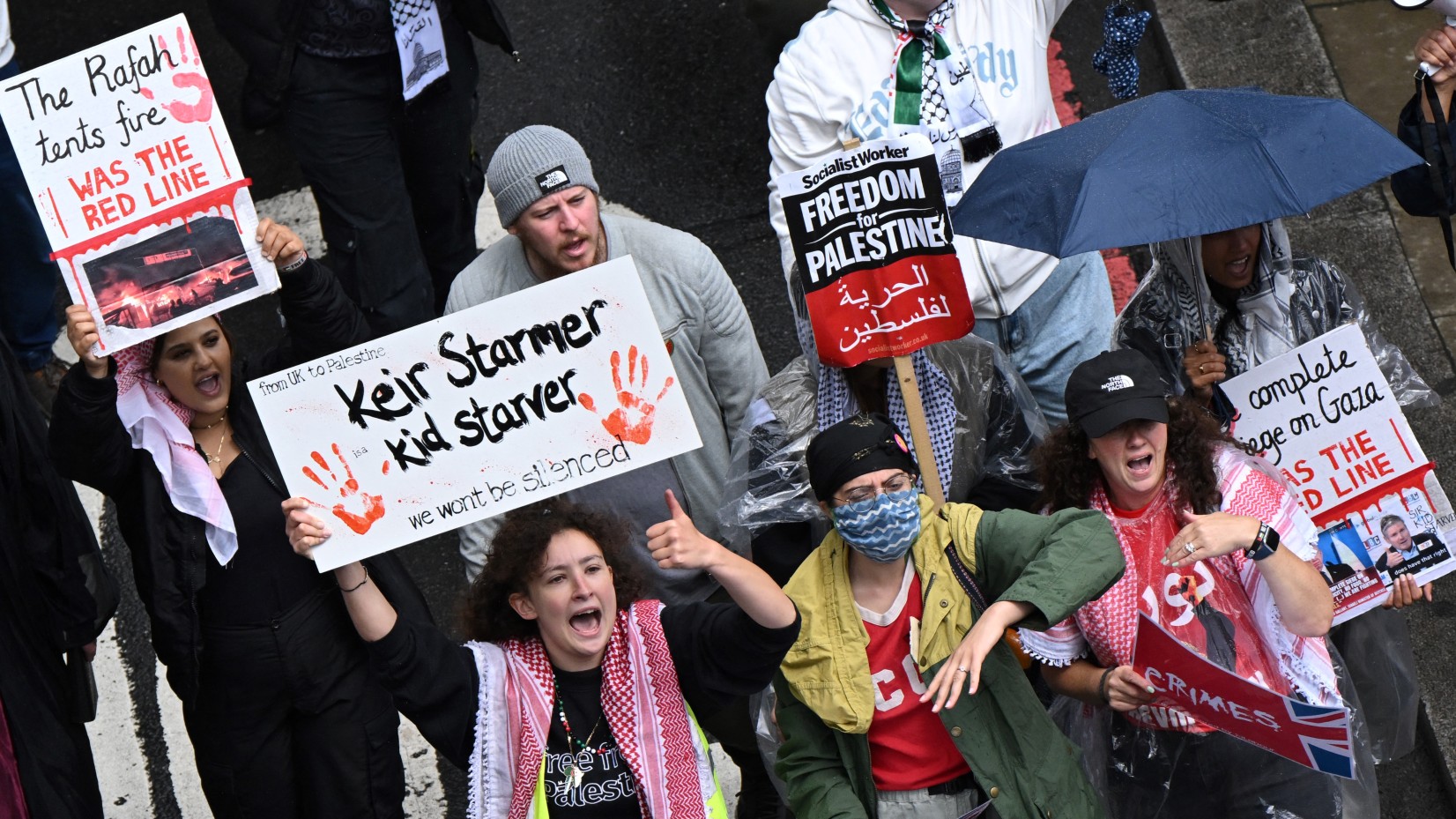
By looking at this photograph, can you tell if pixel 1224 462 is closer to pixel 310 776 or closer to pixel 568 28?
pixel 310 776

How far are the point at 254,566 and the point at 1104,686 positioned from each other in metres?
2.14

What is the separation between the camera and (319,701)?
15.0 feet

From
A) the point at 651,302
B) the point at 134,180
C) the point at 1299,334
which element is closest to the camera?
the point at 134,180

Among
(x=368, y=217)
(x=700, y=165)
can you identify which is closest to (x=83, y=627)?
(x=368, y=217)

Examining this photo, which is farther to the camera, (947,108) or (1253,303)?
(947,108)

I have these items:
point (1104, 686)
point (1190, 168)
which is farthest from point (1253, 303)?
point (1104, 686)

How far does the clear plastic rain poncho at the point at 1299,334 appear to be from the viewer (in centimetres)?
448

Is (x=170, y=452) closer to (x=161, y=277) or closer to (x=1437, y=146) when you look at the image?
(x=161, y=277)

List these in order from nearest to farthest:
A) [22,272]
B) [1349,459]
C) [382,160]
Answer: [1349,459]
[382,160]
[22,272]

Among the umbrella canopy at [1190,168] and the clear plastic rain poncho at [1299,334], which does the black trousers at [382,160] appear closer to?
the umbrella canopy at [1190,168]

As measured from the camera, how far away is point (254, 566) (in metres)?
4.47

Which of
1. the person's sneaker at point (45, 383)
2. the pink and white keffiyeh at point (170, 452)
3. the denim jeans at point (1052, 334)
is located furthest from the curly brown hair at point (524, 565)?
the person's sneaker at point (45, 383)

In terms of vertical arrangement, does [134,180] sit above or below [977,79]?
above

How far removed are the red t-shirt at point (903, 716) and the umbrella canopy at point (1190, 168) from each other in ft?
3.04
